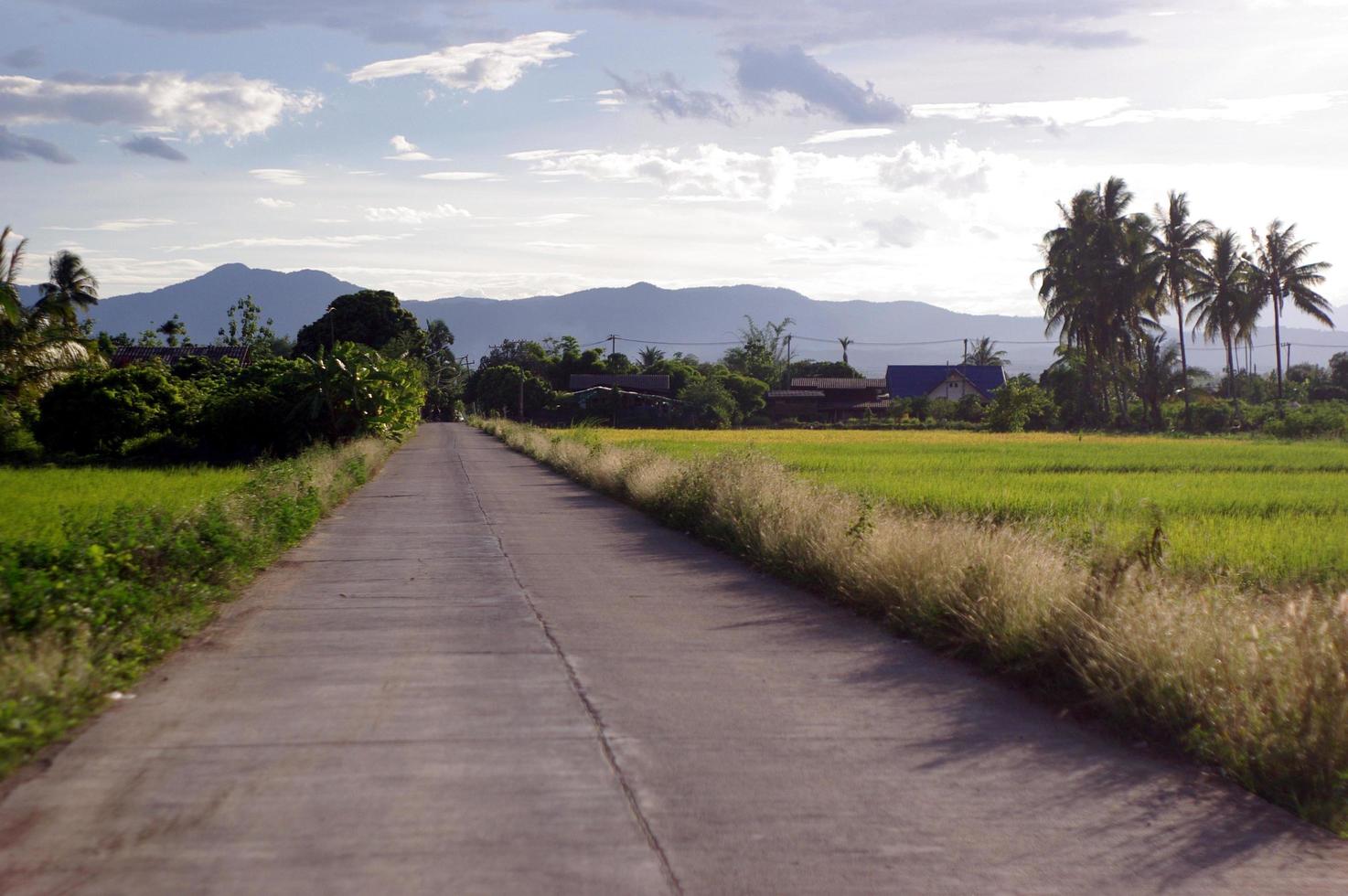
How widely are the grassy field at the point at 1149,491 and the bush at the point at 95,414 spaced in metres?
16.5

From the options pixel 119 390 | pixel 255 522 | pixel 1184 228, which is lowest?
pixel 255 522

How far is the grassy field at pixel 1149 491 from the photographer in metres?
12.7

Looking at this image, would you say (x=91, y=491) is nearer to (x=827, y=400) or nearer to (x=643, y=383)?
(x=643, y=383)

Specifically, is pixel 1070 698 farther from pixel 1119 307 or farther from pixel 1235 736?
pixel 1119 307

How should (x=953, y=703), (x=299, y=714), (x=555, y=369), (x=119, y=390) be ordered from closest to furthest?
1. (x=299, y=714)
2. (x=953, y=703)
3. (x=119, y=390)
4. (x=555, y=369)

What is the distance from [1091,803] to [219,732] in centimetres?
449

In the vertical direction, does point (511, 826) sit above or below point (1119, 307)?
below

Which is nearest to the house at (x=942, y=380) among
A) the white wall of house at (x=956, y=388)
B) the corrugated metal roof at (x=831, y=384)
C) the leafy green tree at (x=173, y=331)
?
the white wall of house at (x=956, y=388)

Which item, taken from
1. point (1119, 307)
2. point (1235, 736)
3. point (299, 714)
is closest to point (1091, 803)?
point (1235, 736)

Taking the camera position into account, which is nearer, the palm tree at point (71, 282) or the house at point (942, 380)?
the palm tree at point (71, 282)

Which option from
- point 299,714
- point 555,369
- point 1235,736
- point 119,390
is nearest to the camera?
point 1235,736

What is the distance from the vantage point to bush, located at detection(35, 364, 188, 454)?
32312mm

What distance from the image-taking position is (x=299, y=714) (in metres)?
6.70

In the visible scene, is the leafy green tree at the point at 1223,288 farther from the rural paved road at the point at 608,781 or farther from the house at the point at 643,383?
the rural paved road at the point at 608,781
